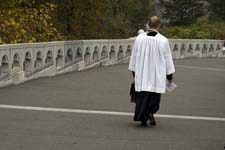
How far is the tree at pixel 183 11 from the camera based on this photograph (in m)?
67.4

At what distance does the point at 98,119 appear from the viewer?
9.80 m

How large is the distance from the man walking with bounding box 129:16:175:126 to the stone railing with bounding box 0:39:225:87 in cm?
557

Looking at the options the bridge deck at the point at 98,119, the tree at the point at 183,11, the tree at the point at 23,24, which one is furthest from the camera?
the tree at the point at 183,11

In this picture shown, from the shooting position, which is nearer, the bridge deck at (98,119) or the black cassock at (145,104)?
the bridge deck at (98,119)

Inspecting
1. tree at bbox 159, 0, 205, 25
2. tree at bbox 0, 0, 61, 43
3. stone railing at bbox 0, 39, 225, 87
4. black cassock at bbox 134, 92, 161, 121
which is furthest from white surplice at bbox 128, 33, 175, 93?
tree at bbox 159, 0, 205, 25

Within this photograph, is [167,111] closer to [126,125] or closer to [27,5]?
[126,125]

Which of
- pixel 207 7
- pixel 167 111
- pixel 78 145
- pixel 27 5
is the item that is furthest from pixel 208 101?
pixel 207 7

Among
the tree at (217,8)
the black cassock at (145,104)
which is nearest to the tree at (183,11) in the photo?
the tree at (217,8)

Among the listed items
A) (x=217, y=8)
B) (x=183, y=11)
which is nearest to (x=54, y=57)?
(x=183, y=11)

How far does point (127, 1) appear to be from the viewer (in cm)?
4803

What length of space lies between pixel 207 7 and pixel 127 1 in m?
28.0

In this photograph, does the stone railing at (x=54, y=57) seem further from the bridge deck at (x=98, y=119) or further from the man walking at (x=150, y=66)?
the man walking at (x=150, y=66)

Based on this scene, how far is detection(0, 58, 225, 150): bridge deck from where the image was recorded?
25.5 feet

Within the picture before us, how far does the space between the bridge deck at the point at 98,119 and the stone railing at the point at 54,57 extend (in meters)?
0.38
